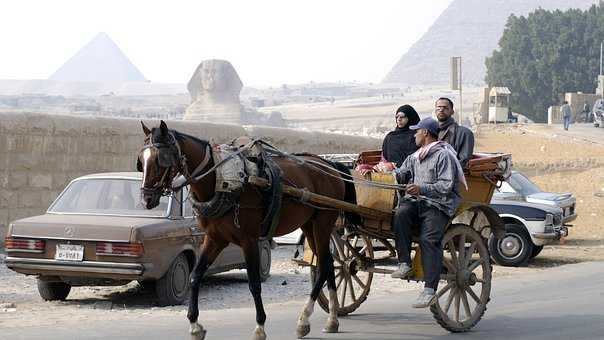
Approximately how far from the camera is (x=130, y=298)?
44.0ft

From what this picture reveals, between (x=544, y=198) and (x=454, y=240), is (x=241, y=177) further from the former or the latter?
(x=544, y=198)

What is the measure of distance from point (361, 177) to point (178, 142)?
7.54ft

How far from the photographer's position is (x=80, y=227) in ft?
38.7

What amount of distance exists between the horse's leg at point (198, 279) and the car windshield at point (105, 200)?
10.7ft

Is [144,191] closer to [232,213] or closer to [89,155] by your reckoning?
[232,213]

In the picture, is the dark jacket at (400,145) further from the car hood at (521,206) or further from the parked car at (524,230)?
the car hood at (521,206)

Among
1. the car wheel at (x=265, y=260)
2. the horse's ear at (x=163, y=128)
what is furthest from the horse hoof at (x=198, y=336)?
the car wheel at (x=265, y=260)

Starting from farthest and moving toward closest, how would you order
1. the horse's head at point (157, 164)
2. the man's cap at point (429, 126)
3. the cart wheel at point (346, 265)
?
the cart wheel at point (346, 265), the man's cap at point (429, 126), the horse's head at point (157, 164)

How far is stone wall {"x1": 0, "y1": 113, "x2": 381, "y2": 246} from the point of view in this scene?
56.4 feet

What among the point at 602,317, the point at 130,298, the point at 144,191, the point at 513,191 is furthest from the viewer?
the point at 513,191

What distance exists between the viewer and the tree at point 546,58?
10469 centimetres

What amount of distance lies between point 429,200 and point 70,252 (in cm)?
417

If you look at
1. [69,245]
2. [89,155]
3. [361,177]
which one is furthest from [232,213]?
[89,155]

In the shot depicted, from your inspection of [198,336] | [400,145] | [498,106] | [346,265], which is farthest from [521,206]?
[498,106]
